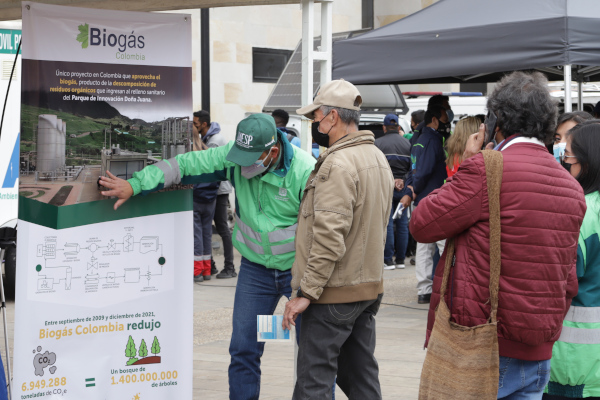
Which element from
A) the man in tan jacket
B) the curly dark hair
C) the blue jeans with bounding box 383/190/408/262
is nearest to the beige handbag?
the curly dark hair

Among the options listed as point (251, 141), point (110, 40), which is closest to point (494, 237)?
point (251, 141)

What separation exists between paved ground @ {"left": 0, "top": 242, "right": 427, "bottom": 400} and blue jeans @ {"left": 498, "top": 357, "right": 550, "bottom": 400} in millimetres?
2324

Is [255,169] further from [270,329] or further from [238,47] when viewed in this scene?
[238,47]

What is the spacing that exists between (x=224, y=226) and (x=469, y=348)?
26.7 feet

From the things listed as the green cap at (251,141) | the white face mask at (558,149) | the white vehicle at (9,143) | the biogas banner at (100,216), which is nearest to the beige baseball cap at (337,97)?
the green cap at (251,141)

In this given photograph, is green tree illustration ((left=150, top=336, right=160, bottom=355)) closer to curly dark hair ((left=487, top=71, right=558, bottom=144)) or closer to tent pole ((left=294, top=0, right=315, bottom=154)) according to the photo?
tent pole ((left=294, top=0, right=315, bottom=154))

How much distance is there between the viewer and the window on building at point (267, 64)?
16703 millimetres

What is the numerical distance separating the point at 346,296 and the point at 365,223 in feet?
1.18

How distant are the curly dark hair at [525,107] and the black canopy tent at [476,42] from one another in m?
3.47

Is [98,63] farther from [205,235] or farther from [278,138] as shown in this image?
[205,235]

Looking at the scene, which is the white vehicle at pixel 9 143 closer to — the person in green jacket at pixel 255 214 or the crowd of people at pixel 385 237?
the person in green jacket at pixel 255 214

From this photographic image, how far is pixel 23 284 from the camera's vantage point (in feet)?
14.2

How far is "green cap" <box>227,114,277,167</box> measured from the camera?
14.4 ft

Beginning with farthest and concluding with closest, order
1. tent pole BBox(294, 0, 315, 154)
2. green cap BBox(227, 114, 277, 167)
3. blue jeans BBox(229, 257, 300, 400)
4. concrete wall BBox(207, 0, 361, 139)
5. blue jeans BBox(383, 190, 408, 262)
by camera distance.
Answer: concrete wall BBox(207, 0, 361, 139) → blue jeans BBox(383, 190, 408, 262) → tent pole BBox(294, 0, 315, 154) → blue jeans BBox(229, 257, 300, 400) → green cap BBox(227, 114, 277, 167)
